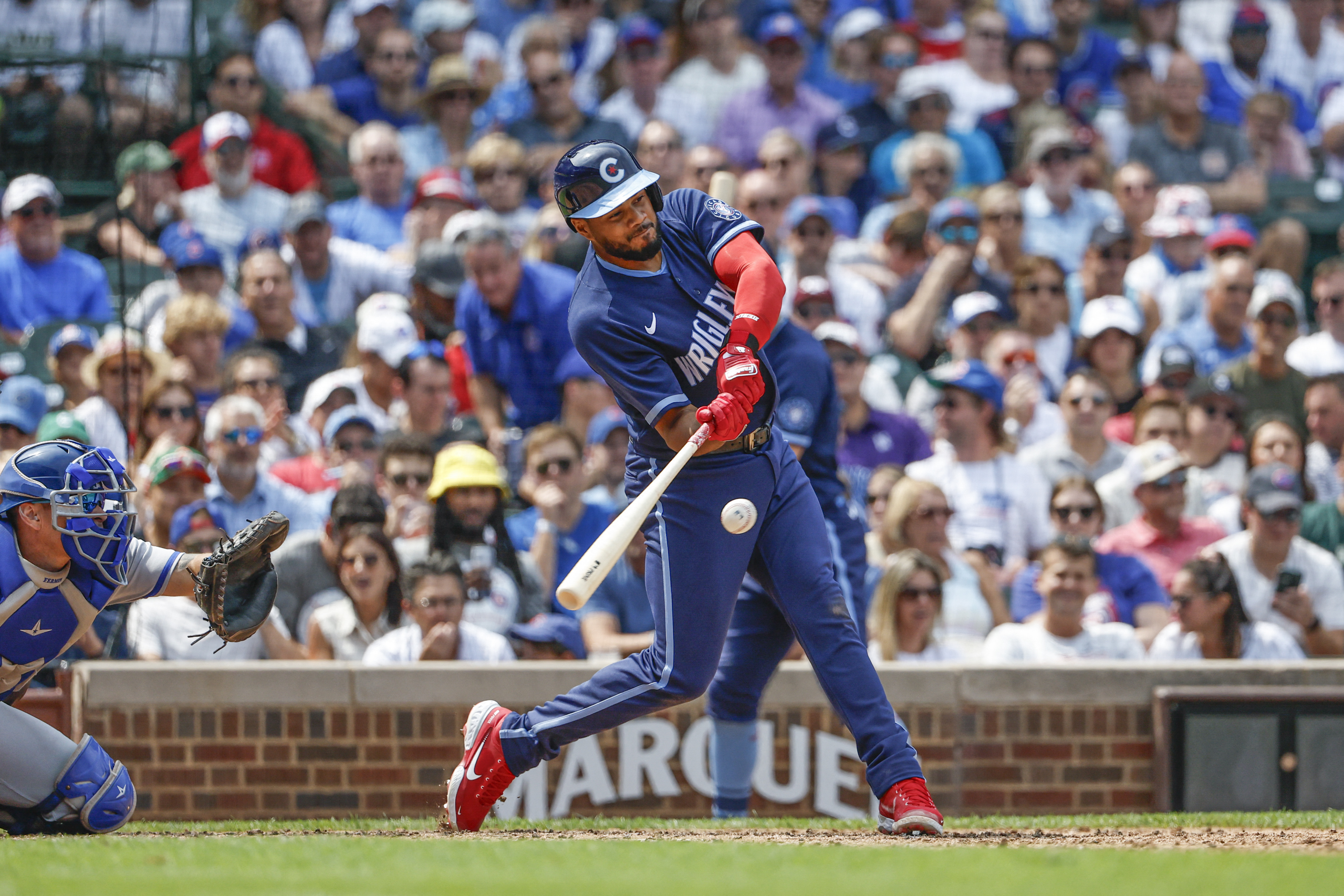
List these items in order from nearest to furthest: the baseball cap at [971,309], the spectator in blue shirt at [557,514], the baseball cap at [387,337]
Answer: the spectator in blue shirt at [557,514], the baseball cap at [387,337], the baseball cap at [971,309]

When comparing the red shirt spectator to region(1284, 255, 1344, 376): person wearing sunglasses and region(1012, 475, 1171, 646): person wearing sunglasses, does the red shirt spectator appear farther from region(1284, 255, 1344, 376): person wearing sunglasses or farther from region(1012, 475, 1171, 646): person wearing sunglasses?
region(1284, 255, 1344, 376): person wearing sunglasses

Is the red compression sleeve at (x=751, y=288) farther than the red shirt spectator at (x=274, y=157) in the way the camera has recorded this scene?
No

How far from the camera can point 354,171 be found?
10539 mm

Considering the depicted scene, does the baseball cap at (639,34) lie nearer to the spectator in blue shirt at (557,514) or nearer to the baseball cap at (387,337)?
the baseball cap at (387,337)

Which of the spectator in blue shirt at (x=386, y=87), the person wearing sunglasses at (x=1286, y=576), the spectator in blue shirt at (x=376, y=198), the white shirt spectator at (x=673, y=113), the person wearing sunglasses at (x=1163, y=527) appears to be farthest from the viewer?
the white shirt spectator at (x=673, y=113)

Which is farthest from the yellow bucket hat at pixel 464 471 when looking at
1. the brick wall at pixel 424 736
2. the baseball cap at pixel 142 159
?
the baseball cap at pixel 142 159

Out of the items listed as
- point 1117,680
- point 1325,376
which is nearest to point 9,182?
point 1117,680

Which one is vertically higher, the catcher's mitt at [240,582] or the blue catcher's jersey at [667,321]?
the blue catcher's jersey at [667,321]

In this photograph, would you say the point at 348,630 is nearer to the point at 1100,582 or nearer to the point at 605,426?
the point at 605,426

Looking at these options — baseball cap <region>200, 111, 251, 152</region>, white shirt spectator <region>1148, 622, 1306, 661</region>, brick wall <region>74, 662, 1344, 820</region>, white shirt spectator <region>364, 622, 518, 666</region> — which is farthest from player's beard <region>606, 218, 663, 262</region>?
baseball cap <region>200, 111, 251, 152</region>

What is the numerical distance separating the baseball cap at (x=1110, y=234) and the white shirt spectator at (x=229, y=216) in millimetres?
4693

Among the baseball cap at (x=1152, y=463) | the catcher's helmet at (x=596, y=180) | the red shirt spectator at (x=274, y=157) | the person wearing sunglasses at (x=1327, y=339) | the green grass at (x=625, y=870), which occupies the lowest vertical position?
the green grass at (x=625, y=870)

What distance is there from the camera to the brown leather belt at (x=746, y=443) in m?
4.84

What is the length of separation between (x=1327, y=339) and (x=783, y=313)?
3.43 metres
